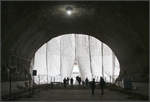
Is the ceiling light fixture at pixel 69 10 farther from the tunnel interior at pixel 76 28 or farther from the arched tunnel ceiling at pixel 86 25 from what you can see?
the arched tunnel ceiling at pixel 86 25

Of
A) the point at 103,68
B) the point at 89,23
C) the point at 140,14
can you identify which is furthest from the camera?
the point at 103,68

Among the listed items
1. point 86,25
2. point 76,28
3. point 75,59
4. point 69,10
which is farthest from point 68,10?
point 75,59

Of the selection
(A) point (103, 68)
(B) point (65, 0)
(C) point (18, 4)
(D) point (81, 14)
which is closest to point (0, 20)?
(C) point (18, 4)

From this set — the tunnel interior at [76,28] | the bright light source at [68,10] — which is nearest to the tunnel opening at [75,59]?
the tunnel interior at [76,28]

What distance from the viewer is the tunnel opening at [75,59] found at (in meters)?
41.7

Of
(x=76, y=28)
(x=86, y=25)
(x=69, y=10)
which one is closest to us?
(x=69, y=10)

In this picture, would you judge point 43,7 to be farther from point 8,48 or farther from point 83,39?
point 83,39

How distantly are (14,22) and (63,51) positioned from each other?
28119 millimetres

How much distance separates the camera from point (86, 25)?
23172 mm

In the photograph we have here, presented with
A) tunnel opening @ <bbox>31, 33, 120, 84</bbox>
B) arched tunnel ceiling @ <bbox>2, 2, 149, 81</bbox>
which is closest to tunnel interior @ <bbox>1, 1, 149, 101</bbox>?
arched tunnel ceiling @ <bbox>2, 2, 149, 81</bbox>

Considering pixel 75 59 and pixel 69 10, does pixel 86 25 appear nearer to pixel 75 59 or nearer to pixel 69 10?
pixel 69 10

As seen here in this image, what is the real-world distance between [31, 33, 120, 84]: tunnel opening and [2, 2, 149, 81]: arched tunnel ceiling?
52.9ft

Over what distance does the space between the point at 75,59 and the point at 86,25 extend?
22.8 meters

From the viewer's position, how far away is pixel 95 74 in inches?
1709
